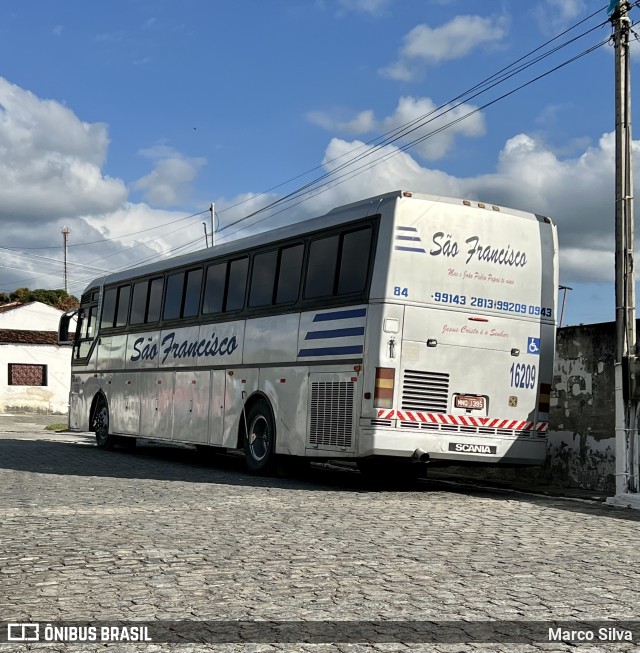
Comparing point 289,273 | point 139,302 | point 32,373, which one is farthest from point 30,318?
point 289,273

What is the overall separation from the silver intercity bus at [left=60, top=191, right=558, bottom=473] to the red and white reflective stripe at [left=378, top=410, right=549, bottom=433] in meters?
0.02

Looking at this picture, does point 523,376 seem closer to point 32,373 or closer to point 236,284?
point 236,284

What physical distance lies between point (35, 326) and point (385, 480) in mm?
51174

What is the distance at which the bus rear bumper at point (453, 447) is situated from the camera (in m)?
12.6

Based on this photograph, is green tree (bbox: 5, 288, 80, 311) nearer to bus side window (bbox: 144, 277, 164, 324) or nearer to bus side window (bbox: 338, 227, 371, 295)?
bus side window (bbox: 144, 277, 164, 324)

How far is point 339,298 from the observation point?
13.5 m

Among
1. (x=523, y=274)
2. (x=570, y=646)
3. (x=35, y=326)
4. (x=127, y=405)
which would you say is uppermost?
(x=35, y=326)

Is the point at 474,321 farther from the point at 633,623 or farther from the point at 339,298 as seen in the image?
the point at 633,623

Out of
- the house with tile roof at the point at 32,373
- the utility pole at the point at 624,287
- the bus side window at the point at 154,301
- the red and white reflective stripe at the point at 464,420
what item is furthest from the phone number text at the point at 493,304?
the house with tile roof at the point at 32,373

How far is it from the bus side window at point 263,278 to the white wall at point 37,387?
38.8m

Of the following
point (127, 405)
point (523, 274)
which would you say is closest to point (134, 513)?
point (523, 274)

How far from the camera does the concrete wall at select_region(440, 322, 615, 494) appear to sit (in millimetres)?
14547

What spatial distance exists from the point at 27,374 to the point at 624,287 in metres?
44.4

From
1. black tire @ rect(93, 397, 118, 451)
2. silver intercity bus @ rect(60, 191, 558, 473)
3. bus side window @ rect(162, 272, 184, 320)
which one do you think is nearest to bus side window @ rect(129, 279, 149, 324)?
bus side window @ rect(162, 272, 184, 320)
